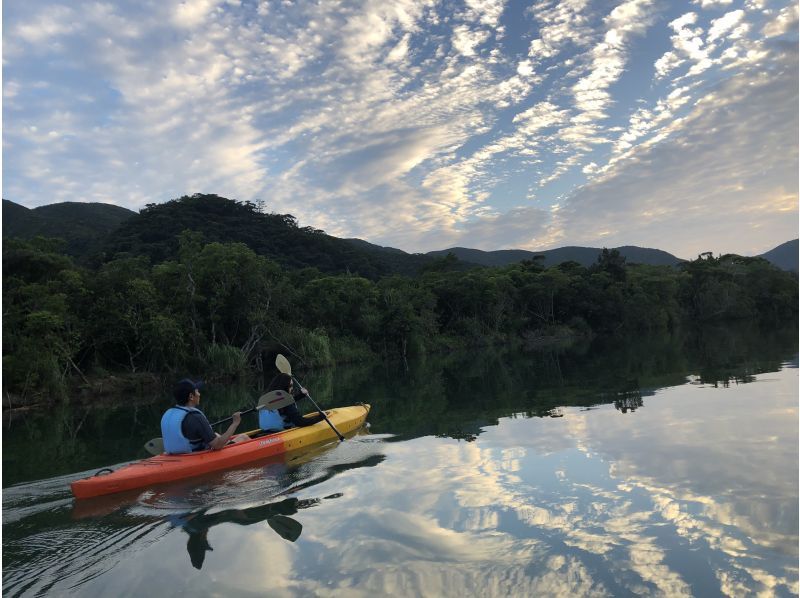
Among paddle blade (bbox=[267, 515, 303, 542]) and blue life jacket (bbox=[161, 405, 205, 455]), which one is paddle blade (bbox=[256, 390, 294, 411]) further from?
paddle blade (bbox=[267, 515, 303, 542])

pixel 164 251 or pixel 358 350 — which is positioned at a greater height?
pixel 164 251

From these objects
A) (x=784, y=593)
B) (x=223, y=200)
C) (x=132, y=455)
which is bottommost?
(x=784, y=593)

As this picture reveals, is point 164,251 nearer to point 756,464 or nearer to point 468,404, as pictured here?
point 468,404

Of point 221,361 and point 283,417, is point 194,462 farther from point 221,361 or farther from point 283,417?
point 221,361

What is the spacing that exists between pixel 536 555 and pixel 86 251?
5156cm

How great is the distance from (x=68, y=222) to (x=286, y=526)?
64854 millimetres

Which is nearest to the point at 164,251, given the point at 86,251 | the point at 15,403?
the point at 86,251

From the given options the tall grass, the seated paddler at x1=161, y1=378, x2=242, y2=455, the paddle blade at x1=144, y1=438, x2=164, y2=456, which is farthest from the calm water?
the tall grass

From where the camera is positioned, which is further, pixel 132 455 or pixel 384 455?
pixel 132 455

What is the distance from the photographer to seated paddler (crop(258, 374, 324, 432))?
8.03 metres

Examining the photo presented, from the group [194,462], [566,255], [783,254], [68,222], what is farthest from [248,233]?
[783,254]

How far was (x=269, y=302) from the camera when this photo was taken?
25.2 metres

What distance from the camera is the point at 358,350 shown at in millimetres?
30141

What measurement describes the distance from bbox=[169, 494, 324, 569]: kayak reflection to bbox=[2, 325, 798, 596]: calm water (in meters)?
0.02
